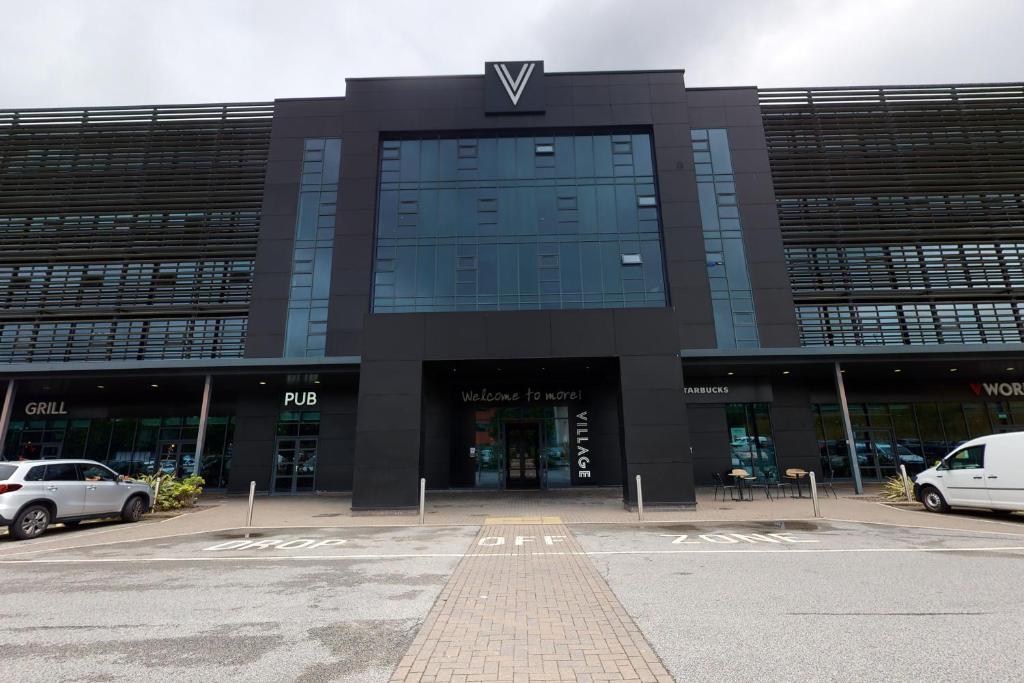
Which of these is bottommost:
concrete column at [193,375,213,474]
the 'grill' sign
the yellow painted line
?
the yellow painted line

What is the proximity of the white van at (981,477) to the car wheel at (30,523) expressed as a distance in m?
21.1

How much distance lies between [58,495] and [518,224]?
16.8 metres

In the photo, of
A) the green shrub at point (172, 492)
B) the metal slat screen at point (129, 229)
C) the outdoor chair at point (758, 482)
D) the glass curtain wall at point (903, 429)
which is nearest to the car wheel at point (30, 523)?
the green shrub at point (172, 492)

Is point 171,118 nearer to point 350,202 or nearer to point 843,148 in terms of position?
point 350,202

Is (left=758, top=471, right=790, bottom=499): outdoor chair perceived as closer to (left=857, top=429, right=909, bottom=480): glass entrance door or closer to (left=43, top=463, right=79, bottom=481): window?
(left=857, top=429, right=909, bottom=480): glass entrance door

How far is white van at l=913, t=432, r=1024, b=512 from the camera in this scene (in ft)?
34.4

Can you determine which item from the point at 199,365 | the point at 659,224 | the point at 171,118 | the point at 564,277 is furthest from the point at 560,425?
the point at 171,118

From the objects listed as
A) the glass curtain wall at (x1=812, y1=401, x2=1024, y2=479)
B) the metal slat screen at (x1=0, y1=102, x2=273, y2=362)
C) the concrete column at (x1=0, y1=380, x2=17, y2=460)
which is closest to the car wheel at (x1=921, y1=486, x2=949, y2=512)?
the glass curtain wall at (x1=812, y1=401, x2=1024, y2=479)

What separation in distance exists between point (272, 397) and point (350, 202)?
9.21 m

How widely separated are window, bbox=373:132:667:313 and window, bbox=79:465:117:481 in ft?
33.0

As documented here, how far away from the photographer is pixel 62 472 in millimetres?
10789

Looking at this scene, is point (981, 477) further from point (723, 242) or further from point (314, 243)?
point (314, 243)

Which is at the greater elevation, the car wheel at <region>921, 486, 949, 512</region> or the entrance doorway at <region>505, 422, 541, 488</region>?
the entrance doorway at <region>505, 422, 541, 488</region>

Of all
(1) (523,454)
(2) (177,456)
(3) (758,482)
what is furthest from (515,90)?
(2) (177,456)
